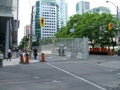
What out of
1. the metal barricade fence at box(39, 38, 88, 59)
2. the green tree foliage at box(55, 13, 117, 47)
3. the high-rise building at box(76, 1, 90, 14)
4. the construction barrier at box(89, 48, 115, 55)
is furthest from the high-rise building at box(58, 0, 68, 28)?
the high-rise building at box(76, 1, 90, 14)

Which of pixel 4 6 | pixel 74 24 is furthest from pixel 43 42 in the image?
pixel 4 6

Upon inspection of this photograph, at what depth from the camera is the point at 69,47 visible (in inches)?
1938

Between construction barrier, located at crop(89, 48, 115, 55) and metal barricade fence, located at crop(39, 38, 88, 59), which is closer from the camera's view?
metal barricade fence, located at crop(39, 38, 88, 59)

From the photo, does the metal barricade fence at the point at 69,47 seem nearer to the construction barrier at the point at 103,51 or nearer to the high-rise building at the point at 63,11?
the construction barrier at the point at 103,51

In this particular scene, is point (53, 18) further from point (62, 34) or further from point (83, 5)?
point (83, 5)

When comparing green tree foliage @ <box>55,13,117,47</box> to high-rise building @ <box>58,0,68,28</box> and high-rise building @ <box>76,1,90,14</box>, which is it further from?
high-rise building @ <box>76,1,90,14</box>

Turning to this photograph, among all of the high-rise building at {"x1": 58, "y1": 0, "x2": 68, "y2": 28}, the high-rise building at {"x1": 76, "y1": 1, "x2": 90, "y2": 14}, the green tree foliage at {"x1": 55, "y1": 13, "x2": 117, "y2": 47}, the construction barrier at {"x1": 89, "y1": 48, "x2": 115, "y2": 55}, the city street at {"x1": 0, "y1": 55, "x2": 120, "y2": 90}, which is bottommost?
the city street at {"x1": 0, "y1": 55, "x2": 120, "y2": 90}

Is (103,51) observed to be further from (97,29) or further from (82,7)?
(82,7)

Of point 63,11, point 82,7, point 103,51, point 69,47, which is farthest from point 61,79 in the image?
point 82,7

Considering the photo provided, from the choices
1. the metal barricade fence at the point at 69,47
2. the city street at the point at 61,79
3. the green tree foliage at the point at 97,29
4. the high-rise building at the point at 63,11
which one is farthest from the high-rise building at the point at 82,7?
the city street at the point at 61,79

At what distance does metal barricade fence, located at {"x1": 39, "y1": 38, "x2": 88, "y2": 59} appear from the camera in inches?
1714

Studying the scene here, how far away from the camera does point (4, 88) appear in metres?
14.3

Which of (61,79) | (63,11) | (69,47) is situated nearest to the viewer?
(61,79)

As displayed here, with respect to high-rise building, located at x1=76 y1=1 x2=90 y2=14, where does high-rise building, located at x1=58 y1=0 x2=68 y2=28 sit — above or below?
below
